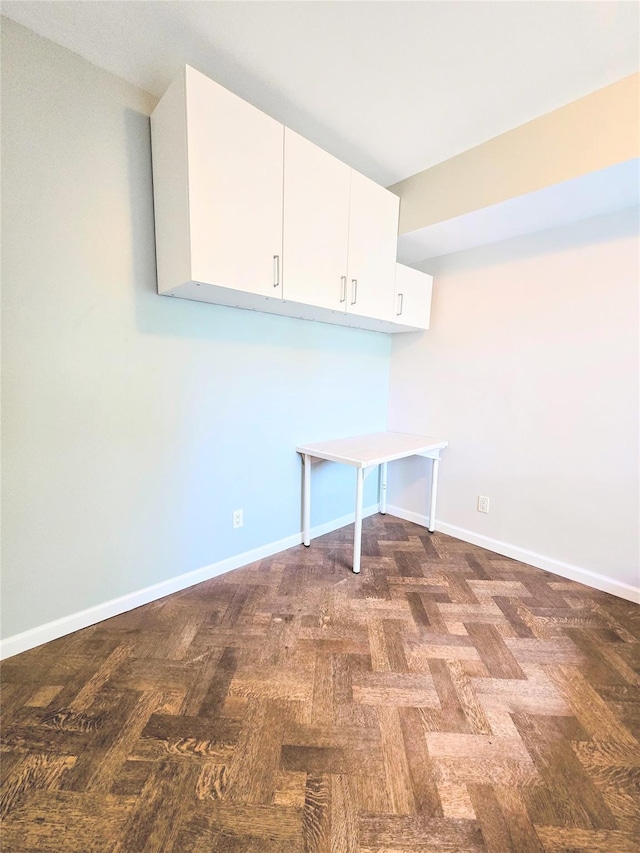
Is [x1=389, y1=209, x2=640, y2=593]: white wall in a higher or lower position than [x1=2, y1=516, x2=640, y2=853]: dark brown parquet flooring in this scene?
higher

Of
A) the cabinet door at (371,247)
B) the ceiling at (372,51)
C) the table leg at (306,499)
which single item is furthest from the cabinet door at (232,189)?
the table leg at (306,499)

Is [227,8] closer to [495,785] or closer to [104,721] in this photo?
[104,721]

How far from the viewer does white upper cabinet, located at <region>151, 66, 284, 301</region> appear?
1477mm

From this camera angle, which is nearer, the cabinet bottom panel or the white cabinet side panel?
the white cabinet side panel

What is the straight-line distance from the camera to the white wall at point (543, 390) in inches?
80.7

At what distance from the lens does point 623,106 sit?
1.58 m

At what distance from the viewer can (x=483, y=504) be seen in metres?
2.68

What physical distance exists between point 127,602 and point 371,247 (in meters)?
2.44

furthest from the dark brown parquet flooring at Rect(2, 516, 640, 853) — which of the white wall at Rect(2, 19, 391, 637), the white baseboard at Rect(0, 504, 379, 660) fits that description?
the white wall at Rect(2, 19, 391, 637)

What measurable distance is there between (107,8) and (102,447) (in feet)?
5.55

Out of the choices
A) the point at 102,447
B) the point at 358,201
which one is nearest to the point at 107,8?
the point at 358,201

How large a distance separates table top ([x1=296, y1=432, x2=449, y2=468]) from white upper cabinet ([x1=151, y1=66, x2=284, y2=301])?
1062 millimetres

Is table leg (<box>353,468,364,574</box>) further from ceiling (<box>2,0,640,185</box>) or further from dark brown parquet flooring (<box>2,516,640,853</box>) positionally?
ceiling (<box>2,0,640,185</box>)

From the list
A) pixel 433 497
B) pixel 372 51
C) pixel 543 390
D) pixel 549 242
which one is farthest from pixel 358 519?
pixel 372 51
